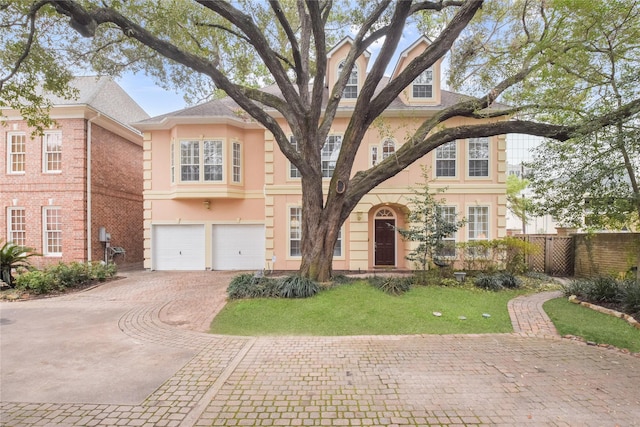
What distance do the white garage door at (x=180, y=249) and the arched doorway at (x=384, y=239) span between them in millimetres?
8064

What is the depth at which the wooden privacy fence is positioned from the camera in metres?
12.0

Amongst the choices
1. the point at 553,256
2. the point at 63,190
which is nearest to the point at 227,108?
the point at 63,190

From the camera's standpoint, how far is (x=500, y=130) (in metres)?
8.35

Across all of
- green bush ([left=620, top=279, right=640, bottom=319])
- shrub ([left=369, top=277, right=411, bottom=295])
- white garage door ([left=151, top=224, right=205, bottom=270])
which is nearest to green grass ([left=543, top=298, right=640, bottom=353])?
green bush ([left=620, top=279, right=640, bottom=319])

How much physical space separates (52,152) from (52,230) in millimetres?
3546

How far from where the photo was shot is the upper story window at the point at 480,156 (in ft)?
41.3

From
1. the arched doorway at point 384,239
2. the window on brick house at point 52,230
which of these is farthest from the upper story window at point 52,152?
the arched doorway at point 384,239

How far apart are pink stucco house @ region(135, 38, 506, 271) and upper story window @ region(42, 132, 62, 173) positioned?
3838 millimetres

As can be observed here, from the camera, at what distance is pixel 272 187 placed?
1252cm

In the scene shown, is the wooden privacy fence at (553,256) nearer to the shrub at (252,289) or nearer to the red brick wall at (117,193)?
the shrub at (252,289)

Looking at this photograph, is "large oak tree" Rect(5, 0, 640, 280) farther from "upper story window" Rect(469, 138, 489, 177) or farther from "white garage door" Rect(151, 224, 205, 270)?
"white garage door" Rect(151, 224, 205, 270)

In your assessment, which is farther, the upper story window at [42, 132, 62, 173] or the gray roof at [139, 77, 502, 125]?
the upper story window at [42, 132, 62, 173]

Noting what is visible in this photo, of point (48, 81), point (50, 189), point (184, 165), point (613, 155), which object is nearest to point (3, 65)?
point (48, 81)

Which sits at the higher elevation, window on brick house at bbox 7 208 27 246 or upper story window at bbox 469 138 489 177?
upper story window at bbox 469 138 489 177
